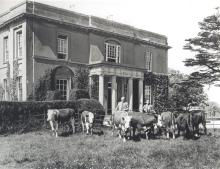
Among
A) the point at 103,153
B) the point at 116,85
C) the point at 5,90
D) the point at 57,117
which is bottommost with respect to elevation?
the point at 103,153

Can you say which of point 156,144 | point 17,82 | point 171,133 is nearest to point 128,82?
point 17,82

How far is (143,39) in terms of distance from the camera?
31.4 meters

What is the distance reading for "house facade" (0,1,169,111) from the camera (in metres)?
22.4

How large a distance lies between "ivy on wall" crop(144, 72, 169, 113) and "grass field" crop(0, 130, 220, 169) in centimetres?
1637

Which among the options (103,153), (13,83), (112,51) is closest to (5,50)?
(13,83)

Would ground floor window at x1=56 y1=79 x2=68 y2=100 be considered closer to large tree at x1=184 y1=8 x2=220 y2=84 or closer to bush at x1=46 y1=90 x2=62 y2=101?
bush at x1=46 y1=90 x2=62 y2=101

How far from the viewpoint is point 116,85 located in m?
26.0

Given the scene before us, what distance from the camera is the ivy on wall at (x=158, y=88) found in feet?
103

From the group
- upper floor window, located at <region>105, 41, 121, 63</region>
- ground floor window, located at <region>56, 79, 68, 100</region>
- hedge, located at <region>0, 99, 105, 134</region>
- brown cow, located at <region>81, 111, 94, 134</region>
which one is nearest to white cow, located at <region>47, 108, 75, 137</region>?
brown cow, located at <region>81, 111, 94, 134</region>

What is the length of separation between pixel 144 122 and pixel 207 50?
373 inches

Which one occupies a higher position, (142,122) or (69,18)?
(69,18)

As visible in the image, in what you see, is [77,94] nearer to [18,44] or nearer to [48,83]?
[48,83]

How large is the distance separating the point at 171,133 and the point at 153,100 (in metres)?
15.1

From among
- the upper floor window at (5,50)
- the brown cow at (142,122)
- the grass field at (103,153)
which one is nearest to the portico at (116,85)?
the upper floor window at (5,50)
